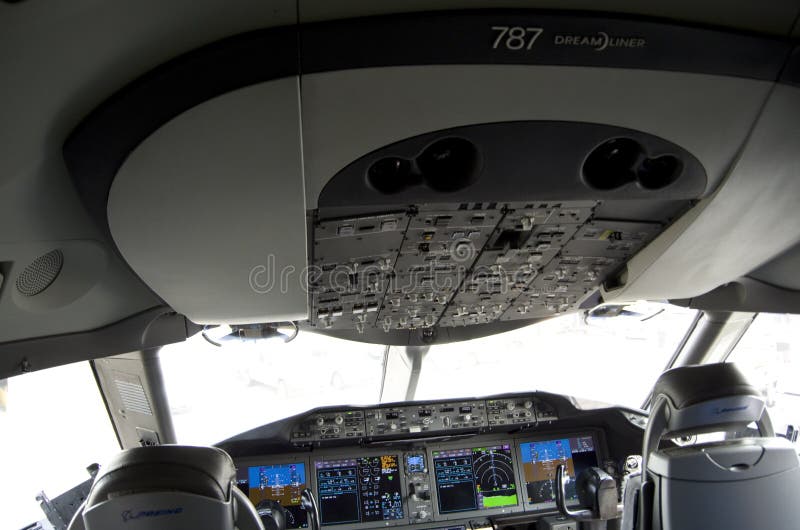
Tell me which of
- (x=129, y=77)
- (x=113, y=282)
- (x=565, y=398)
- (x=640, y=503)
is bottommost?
(x=640, y=503)

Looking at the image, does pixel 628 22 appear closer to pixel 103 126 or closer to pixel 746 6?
pixel 746 6

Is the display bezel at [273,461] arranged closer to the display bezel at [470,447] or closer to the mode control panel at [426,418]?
the mode control panel at [426,418]

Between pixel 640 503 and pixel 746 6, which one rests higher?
pixel 746 6

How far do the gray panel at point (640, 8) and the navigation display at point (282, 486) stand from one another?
160 inches

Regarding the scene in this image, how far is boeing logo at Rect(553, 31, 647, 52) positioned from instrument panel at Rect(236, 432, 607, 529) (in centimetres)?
402

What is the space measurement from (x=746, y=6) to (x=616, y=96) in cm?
27

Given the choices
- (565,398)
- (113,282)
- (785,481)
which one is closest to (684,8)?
(785,481)

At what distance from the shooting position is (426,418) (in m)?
4.46

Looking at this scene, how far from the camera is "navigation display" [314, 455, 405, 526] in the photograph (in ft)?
14.4

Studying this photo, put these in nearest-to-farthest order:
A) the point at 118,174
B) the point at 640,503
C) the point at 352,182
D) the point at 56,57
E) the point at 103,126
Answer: the point at 56,57 → the point at 103,126 → the point at 118,174 → the point at 352,182 → the point at 640,503

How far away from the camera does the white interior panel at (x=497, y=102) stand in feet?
3.48

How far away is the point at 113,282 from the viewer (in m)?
2.10

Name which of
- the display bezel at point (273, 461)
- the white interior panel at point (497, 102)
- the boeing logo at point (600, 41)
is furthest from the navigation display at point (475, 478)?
the boeing logo at point (600, 41)

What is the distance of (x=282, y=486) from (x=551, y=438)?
234 cm
